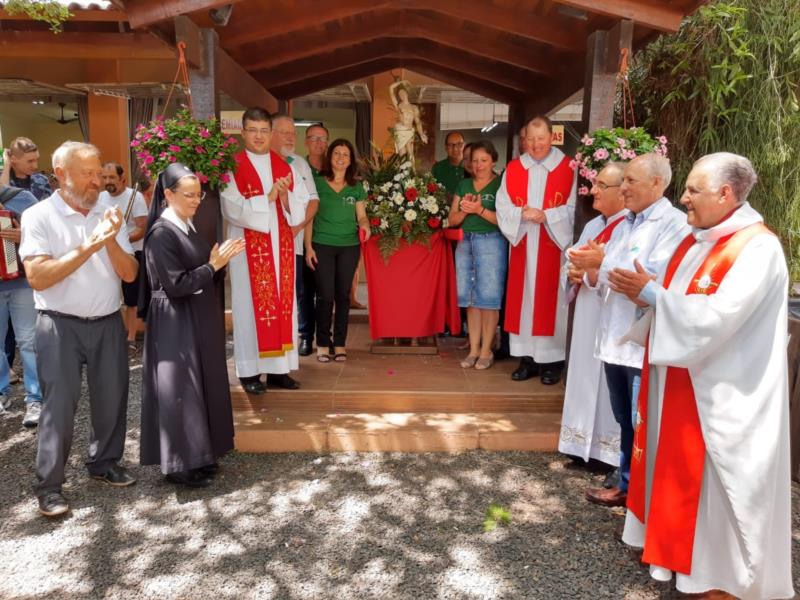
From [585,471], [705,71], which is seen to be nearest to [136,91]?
[705,71]

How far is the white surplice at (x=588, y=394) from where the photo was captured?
4109 mm

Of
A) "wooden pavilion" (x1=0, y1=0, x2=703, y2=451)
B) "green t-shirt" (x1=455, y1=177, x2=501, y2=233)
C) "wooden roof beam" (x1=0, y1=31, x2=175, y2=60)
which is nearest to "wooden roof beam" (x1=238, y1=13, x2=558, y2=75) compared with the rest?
"wooden pavilion" (x1=0, y1=0, x2=703, y2=451)

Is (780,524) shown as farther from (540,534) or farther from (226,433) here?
(226,433)

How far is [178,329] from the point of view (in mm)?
3764

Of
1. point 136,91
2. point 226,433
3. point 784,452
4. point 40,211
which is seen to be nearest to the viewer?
point 784,452

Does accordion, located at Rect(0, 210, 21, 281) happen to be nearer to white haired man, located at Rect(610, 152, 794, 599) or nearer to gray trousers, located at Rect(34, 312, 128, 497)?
gray trousers, located at Rect(34, 312, 128, 497)

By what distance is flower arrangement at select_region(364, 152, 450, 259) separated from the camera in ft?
18.6

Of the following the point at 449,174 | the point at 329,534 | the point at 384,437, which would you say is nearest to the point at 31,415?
the point at 384,437

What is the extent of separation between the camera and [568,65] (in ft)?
18.2

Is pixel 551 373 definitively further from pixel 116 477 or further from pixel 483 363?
pixel 116 477

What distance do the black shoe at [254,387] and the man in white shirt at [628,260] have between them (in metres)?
2.52

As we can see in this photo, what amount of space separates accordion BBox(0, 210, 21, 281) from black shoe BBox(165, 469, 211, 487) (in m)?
1.97

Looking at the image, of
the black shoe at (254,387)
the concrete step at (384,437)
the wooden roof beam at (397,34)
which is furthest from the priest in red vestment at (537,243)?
the black shoe at (254,387)

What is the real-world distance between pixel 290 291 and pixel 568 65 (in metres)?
3.06
